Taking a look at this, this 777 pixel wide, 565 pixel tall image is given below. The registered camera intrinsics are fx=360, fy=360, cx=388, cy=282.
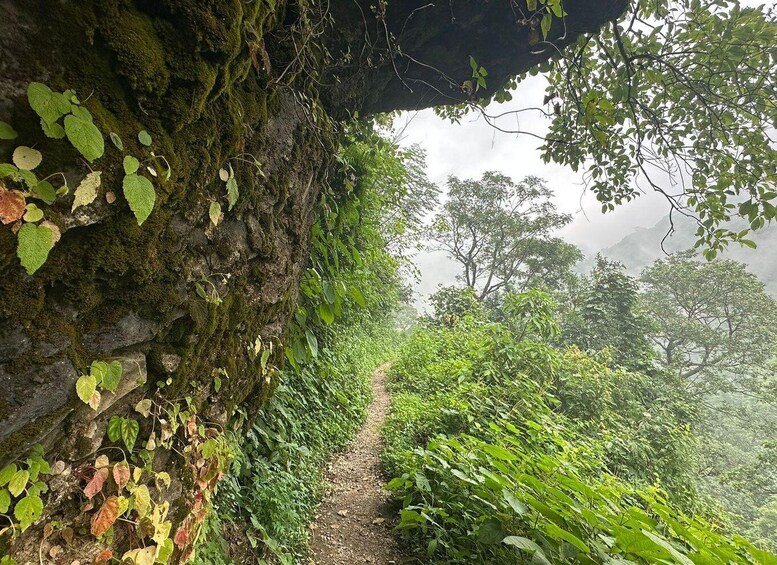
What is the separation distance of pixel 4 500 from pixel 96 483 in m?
0.35

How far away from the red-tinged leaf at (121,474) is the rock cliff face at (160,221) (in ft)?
0.37

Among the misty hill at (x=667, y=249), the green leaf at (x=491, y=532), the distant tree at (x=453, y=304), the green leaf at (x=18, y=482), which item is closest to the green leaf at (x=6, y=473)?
the green leaf at (x=18, y=482)

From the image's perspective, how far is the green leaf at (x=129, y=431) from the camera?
1478mm

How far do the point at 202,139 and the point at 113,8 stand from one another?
0.51m

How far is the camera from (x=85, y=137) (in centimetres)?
104

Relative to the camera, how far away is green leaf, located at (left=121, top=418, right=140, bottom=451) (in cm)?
148

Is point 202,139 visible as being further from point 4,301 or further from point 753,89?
point 753,89

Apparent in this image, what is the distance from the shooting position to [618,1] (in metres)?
3.48

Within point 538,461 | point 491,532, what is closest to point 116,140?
point 491,532

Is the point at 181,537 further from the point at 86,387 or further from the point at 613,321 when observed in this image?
the point at 613,321

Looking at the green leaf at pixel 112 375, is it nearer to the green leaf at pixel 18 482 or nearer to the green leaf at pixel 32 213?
the green leaf at pixel 18 482

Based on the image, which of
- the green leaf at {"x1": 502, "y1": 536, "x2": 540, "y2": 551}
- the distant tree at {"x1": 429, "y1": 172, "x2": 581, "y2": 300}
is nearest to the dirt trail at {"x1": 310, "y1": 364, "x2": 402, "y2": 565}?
the green leaf at {"x1": 502, "y1": 536, "x2": 540, "y2": 551}

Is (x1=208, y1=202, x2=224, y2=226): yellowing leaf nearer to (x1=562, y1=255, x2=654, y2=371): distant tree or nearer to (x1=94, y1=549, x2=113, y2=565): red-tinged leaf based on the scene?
(x1=94, y1=549, x2=113, y2=565): red-tinged leaf

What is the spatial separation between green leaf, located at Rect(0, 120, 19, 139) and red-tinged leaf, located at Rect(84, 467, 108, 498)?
46.7 inches
